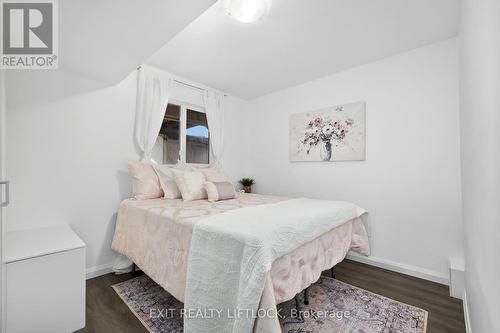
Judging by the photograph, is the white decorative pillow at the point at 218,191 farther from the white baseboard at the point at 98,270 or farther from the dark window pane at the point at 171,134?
the white baseboard at the point at 98,270

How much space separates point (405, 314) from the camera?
5.66ft

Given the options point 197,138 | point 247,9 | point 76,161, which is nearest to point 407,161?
point 247,9

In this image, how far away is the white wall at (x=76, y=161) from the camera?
196cm

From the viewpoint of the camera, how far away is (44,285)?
1421mm

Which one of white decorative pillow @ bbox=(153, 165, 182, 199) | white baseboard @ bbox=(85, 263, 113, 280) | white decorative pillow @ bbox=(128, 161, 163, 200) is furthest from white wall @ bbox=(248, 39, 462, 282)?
white baseboard @ bbox=(85, 263, 113, 280)

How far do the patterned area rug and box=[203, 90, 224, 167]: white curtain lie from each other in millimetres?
2185

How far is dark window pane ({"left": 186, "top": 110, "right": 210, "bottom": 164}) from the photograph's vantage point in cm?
343

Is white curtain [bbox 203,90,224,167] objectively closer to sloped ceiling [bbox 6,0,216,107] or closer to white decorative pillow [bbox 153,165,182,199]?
white decorative pillow [bbox 153,165,182,199]

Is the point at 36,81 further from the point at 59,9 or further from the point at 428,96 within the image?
the point at 428,96

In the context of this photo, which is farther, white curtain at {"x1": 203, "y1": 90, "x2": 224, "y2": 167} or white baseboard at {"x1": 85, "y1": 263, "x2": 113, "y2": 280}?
white curtain at {"x1": 203, "y1": 90, "x2": 224, "y2": 167}

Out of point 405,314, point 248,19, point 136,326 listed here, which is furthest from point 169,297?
point 248,19

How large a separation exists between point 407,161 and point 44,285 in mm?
3517

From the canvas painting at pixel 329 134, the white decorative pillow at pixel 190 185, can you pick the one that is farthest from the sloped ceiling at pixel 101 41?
the canvas painting at pixel 329 134

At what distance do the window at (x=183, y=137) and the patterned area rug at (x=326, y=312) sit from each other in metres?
1.74
